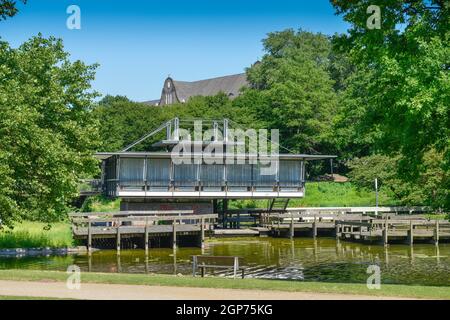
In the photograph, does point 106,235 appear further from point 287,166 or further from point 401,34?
point 401,34

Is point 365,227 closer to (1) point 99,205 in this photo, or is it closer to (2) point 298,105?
(1) point 99,205

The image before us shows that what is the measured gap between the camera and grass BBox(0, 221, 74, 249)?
34.9 metres

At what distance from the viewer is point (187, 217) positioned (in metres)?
40.2

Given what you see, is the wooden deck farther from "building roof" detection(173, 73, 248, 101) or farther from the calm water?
"building roof" detection(173, 73, 248, 101)

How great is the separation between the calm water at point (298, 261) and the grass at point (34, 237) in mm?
2597

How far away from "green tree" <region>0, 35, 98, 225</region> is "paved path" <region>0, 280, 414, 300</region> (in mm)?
10321

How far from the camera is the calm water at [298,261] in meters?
27.2

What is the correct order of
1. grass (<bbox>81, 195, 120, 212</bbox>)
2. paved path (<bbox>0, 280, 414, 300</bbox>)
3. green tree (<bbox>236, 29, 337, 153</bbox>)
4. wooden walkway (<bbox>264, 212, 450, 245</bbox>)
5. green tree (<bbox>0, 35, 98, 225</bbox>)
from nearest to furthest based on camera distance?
1. paved path (<bbox>0, 280, 414, 300</bbox>)
2. green tree (<bbox>0, 35, 98, 225</bbox>)
3. wooden walkway (<bbox>264, 212, 450, 245</bbox>)
4. grass (<bbox>81, 195, 120, 212</bbox>)
5. green tree (<bbox>236, 29, 337, 153</bbox>)

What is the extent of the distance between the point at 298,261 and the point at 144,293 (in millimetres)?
17797

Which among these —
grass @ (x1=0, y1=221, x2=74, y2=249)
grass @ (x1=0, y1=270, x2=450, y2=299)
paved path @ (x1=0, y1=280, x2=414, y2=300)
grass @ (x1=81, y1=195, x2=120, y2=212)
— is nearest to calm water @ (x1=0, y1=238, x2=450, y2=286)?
grass @ (x1=0, y1=221, x2=74, y2=249)

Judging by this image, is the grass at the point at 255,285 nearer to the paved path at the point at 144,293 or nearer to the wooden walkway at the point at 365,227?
the paved path at the point at 144,293

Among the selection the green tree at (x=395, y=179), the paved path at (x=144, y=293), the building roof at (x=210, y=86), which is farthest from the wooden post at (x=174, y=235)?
the building roof at (x=210, y=86)

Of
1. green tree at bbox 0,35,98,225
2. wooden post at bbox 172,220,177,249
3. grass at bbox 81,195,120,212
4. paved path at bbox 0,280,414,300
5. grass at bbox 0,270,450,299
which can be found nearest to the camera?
paved path at bbox 0,280,414,300

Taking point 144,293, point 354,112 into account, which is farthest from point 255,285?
point 354,112
